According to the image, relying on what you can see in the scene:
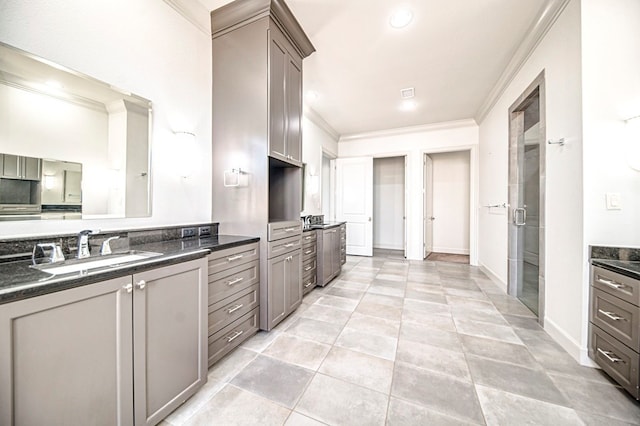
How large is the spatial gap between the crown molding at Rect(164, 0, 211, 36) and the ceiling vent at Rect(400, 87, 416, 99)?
2.72 meters

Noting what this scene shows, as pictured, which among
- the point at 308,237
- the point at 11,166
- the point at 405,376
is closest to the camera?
the point at 11,166

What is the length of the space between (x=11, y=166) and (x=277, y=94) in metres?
1.76

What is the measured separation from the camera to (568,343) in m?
1.85

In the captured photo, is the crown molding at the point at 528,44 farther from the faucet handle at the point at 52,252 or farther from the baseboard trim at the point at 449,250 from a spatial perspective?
the faucet handle at the point at 52,252

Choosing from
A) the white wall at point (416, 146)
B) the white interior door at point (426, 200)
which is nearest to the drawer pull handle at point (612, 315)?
the white wall at point (416, 146)

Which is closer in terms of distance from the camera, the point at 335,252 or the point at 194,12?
the point at 194,12

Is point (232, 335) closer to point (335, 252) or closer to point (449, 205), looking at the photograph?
point (335, 252)

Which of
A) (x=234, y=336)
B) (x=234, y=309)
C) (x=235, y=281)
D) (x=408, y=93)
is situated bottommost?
(x=234, y=336)

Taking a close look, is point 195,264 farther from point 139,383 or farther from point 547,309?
point 547,309

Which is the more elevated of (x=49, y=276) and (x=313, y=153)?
(x=313, y=153)

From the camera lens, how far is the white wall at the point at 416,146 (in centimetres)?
479

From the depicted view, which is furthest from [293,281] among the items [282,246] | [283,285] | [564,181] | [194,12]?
[194,12]

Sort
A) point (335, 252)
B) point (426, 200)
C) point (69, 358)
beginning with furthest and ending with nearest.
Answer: point (426, 200)
point (335, 252)
point (69, 358)

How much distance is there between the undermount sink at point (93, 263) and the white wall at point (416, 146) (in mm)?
4870
